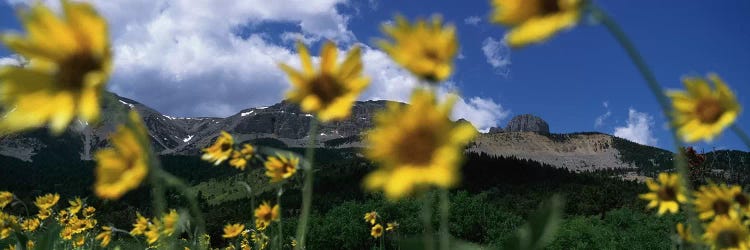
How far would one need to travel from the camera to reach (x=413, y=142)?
1.05 meters

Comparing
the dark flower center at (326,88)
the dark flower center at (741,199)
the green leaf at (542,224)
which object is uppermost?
the dark flower center at (326,88)

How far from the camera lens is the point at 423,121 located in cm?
102

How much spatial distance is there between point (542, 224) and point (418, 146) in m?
0.30

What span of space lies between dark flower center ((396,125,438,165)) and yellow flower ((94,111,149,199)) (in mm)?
629

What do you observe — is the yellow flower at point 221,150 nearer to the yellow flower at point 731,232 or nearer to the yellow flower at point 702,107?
the yellow flower at point 702,107

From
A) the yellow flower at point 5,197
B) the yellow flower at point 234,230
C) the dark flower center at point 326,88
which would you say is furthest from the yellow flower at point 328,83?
the yellow flower at point 5,197

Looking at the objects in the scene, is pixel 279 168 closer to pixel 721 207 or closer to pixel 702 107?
pixel 702 107

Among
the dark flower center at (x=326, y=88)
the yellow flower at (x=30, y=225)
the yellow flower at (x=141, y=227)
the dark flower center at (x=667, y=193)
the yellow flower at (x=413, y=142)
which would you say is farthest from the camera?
the yellow flower at (x=30, y=225)

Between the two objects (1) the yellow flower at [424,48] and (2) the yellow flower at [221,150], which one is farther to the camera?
(2) the yellow flower at [221,150]

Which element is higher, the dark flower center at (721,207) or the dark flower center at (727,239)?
the dark flower center at (721,207)

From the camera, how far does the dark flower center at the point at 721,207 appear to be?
2.43 m

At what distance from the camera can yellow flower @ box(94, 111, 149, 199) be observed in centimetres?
131

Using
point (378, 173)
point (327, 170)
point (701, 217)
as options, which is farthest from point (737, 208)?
point (327, 170)

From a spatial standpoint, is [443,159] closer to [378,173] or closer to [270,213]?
[378,173]
